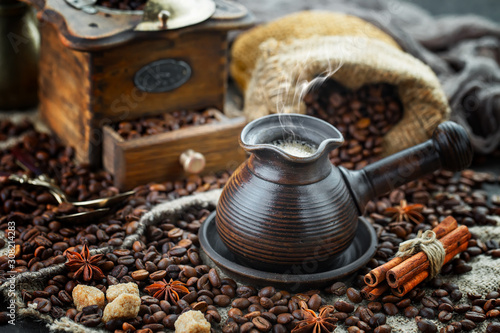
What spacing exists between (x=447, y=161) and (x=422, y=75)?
76 cm

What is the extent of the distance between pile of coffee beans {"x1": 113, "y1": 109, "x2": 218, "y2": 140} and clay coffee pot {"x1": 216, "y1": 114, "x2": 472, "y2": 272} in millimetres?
756

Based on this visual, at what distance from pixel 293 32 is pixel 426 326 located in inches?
73.5

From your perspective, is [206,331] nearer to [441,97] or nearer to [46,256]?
[46,256]

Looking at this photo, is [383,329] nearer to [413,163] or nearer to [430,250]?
[430,250]

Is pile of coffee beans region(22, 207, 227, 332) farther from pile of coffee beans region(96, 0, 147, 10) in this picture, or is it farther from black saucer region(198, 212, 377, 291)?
pile of coffee beans region(96, 0, 147, 10)

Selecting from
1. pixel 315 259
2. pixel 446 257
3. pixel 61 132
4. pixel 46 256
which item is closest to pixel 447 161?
pixel 446 257

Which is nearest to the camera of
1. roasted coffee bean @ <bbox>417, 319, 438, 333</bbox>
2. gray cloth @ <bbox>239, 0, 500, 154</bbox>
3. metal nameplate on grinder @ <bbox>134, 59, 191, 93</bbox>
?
roasted coffee bean @ <bbox>417, 319, 438, 333</bbox>

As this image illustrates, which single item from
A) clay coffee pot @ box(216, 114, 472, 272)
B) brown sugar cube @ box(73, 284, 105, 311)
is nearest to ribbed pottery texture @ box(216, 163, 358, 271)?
clay coffee pot @ box(216, 114, 472, 272)

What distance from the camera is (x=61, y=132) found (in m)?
2.68

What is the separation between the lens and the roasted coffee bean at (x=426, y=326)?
1599 mm

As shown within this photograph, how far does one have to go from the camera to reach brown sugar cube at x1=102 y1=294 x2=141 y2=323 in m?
1.55

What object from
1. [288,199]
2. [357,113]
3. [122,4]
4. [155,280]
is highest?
[122,4]

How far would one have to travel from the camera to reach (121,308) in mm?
1548

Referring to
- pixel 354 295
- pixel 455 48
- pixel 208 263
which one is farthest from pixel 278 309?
pixel 455 48
